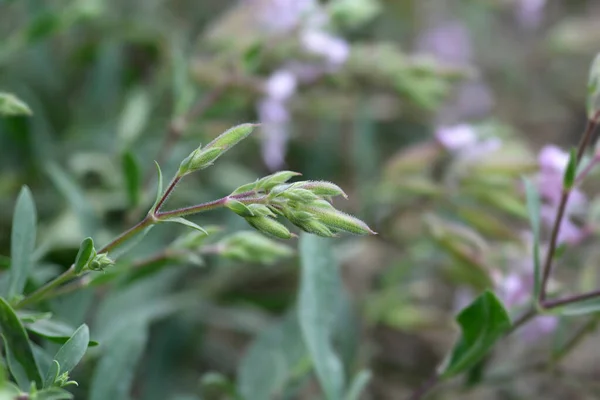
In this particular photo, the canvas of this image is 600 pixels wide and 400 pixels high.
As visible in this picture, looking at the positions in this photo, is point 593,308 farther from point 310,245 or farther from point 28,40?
point 28,40

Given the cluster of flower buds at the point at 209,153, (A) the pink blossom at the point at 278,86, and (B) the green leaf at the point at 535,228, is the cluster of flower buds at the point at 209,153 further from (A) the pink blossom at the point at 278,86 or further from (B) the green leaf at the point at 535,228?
(A) the pink blossom at the point at 278,86

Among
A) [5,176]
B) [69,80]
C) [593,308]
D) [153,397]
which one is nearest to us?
[593,308]

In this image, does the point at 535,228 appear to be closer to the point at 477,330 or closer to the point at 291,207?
the point at 477,330

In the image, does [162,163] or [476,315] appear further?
[162,163]

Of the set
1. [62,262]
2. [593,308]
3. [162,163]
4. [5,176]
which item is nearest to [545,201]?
[593,308]

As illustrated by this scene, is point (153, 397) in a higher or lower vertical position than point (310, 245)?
lower

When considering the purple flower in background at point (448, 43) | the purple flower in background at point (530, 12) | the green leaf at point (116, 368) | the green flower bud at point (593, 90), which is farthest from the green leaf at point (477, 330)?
the purple flower in background at point (448, 43)
